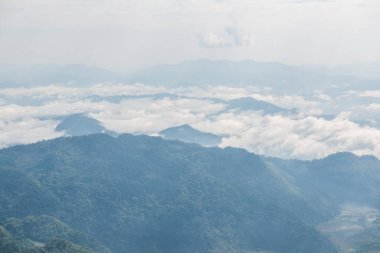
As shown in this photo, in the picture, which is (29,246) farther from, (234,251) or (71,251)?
(234,251)

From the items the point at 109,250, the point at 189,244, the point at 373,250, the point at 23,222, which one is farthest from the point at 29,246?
the point at 373,250

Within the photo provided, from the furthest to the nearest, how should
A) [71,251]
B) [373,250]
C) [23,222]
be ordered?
[373,250], [23,222], [71,251]

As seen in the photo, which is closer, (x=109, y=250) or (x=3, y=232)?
(x=3, y=232)

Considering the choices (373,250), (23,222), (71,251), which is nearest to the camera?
(71,251)

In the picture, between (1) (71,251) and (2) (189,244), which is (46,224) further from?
(2) (189,244)

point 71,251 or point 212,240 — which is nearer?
point 71,251

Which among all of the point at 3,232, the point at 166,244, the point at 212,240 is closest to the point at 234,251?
the point at 212,240

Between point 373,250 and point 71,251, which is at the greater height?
point 71,251

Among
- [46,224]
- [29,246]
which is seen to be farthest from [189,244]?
[29,246]
